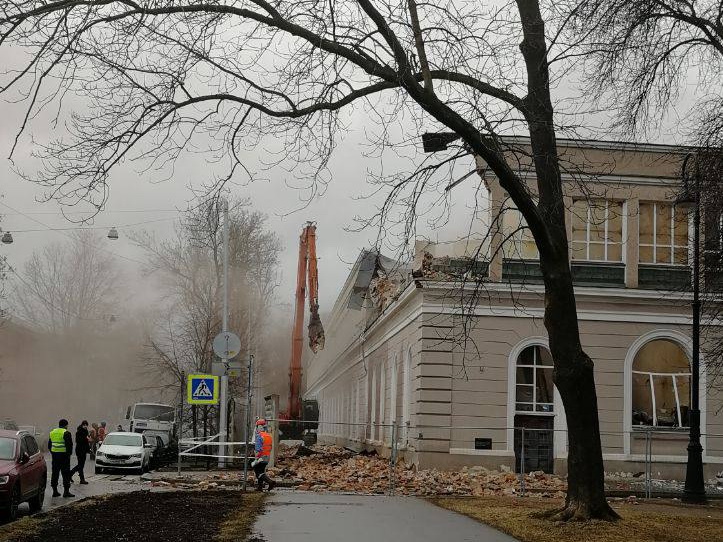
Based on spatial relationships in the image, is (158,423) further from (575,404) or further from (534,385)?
(575,404)

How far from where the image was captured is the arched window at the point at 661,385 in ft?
103

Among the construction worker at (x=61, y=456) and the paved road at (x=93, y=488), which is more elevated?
the construction worker at (x=61, y=456)

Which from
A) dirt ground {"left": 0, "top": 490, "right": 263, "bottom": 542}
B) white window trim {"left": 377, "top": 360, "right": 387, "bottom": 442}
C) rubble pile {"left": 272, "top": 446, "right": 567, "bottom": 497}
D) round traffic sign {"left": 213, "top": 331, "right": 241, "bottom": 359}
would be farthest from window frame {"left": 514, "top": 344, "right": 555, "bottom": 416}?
dirt ground {"left": 0, "top": 490, "right": 263, "bottom": 542}

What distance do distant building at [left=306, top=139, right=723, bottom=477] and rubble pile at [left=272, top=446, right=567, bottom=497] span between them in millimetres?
1360

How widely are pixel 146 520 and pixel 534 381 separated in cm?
1741

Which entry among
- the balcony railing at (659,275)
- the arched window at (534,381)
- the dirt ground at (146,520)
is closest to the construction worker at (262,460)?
the dirt ground at (146,520)

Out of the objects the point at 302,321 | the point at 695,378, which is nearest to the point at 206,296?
the point at 302,321

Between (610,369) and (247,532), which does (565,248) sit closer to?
(247,532)

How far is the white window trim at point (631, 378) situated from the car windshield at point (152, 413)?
2446 centimetres

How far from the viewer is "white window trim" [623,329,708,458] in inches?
1214

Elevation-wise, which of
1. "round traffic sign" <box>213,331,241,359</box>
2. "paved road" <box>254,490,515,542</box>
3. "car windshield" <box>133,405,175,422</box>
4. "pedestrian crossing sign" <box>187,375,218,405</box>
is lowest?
"paved road" <box>254,490,515,542</box>

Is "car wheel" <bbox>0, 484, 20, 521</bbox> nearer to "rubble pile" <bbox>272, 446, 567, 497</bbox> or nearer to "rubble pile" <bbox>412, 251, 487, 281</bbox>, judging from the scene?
"rubble pile" <bbox>272, 446, 567, 497</bbox>

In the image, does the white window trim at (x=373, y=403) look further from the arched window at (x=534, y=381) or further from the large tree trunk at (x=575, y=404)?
the large tree trunk at (x=575, y=404)

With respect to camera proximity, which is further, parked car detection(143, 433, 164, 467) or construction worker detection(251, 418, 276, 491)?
parked car detection(143, 433, 164, 467)
